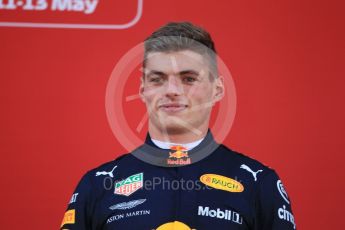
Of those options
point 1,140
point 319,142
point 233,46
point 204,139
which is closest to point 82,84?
point 1,140

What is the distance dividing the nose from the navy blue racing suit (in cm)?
15

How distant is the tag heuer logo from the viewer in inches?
61.2

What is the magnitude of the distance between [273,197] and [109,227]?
1.23 ft

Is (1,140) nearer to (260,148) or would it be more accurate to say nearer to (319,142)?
(260,148)

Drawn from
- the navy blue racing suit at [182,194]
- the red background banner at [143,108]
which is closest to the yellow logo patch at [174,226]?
the navy blue racing suit at [182,194]

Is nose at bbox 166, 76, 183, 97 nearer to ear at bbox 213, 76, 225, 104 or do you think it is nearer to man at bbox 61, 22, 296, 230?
man at bbox 61, 22, 296, 230

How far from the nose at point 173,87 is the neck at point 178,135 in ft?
0.33

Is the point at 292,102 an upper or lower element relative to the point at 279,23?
lower

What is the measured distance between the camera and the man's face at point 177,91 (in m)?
1.51

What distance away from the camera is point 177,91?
1.51m

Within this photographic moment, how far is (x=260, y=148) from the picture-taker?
2039mm

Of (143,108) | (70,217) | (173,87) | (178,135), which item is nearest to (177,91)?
(173,87)

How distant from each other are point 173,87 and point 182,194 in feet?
0.80

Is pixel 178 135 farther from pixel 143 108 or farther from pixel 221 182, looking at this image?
pixel 143 108
